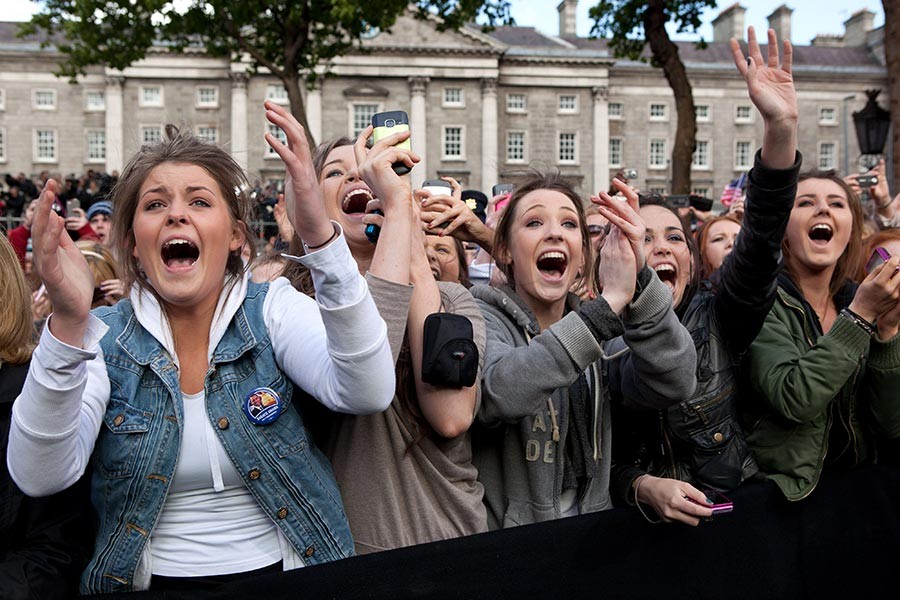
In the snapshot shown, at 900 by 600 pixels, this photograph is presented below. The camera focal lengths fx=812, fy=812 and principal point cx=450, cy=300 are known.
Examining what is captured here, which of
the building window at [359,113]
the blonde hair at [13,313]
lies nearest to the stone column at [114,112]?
the building window at [359,113]

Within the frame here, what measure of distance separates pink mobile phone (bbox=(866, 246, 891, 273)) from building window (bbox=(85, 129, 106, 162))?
52880 millimetres

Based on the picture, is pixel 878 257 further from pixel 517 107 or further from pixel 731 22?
pixel 731 22

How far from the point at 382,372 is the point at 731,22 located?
212 feet

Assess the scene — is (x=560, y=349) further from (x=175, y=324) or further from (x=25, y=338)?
(x=25, y=338)

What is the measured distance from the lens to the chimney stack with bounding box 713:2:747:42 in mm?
59344

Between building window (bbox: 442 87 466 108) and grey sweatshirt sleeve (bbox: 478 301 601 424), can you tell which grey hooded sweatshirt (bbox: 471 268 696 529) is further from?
building window (bbox: 442 87 466 108)

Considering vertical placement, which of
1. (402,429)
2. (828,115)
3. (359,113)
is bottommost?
(402,429)

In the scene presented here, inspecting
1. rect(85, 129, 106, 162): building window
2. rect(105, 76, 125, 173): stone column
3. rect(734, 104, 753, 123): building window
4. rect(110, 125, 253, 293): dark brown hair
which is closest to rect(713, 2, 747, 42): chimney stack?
rect(734, 104, 753, 123): building window

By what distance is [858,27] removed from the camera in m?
61.6

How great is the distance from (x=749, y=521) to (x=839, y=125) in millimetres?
62088

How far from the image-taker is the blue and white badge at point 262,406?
78.4 inches

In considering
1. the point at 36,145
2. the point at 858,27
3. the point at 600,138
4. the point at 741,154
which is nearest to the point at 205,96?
the point at 36,145

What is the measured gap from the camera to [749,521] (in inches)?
109

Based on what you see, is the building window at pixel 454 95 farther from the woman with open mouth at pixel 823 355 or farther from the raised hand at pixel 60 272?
the raised hand at pixel 60 272
